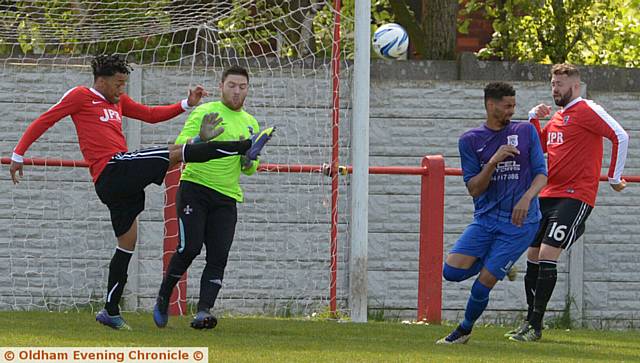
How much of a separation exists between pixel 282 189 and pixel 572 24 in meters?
4.45

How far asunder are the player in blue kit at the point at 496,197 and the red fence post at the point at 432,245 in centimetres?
216

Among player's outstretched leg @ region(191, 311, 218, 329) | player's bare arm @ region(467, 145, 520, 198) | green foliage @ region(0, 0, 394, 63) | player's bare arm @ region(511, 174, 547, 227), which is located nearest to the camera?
player's bare arm @ region(467, 145, 520, 198)

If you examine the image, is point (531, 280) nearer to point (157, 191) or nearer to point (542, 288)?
point (542, 288)

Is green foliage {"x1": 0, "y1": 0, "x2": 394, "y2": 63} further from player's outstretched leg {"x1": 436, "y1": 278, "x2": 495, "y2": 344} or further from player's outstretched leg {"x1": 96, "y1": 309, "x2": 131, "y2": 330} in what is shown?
player's outstretched leg {"x1": 436, "y1": 278, "x2": 495, "y2": 344}

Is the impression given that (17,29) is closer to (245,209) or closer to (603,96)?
(245,209)

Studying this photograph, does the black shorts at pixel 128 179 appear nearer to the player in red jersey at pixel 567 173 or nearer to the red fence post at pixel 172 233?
the red fence post at pixel 172 233

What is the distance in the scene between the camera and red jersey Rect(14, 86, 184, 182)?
29.4 feet

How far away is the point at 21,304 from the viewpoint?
11.8m

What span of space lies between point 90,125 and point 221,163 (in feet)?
3.14

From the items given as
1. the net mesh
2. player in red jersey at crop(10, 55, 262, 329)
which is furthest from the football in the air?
player in red jersey at crop(10, 55, 262, 329)

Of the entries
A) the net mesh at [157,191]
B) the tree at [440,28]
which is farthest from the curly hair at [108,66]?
the tree at [440,28]

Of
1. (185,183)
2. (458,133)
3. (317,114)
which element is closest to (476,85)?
(458,133)

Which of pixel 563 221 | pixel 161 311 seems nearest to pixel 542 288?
pixel 563 221

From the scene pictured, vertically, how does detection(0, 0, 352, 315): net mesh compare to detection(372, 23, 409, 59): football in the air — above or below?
below
